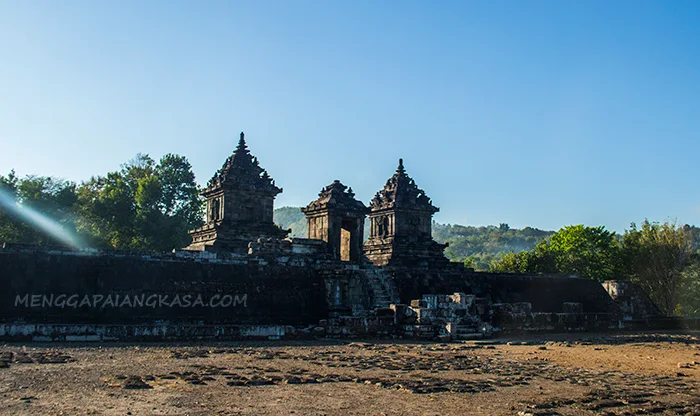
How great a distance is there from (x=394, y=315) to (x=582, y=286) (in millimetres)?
15602

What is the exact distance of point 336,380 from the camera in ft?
32.2

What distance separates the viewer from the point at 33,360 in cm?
1127

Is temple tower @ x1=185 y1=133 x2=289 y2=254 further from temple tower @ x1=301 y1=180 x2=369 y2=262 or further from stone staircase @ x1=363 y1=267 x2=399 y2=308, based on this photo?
stone staircase @ x1=363 y1=267 x2=399 y2=308

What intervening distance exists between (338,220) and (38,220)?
2181 centimetres

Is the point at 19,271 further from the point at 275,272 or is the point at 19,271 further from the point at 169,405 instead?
the point at 169,405

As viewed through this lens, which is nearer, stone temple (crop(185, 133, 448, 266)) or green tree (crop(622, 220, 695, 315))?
stone temple (crop(185, 133, 448, 266))

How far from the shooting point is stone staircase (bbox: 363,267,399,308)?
2475 cm

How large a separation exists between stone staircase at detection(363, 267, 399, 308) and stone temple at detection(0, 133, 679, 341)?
0.06 m

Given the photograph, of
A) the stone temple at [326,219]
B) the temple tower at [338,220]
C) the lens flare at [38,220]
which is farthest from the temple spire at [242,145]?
the lens flare at [38,220]

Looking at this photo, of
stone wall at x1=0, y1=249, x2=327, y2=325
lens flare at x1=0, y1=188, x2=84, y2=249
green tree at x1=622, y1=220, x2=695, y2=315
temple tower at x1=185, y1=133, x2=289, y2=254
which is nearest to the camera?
stone wall at x1=0, y1=249, x2=327, y2=325

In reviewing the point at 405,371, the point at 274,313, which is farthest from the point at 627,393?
the point at 274,313

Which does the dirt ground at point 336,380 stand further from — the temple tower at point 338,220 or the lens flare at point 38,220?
the lens flare at point 38,220

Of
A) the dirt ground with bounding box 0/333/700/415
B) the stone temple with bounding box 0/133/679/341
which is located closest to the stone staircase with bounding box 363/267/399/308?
the stone temple with bounding box 0/133/679/341

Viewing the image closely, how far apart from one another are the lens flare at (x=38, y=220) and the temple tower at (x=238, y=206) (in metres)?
14.7
